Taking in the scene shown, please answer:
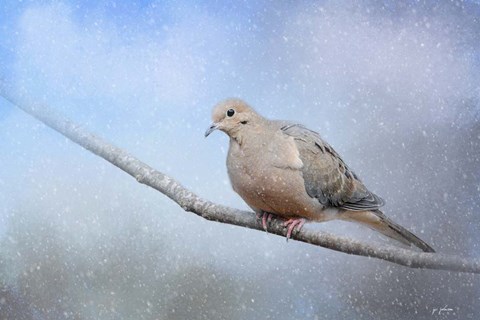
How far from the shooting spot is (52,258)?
8.45 ft

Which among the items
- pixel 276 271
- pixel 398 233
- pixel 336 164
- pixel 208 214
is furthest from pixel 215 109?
pixel 276 271

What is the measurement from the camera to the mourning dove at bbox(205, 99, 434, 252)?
1.77m

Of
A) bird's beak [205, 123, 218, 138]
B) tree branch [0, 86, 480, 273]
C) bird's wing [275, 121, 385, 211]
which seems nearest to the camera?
tree branch [0, 86, 480, 273]

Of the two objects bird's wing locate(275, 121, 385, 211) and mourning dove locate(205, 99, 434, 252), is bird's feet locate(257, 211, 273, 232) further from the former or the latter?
bird's wing locate(275, 121, 385, 211)

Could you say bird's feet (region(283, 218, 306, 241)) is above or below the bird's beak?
below

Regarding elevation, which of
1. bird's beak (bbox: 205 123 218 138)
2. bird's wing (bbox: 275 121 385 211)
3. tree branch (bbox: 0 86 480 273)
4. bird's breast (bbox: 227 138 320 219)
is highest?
bird's wing (bbox: 275 121 385 211)

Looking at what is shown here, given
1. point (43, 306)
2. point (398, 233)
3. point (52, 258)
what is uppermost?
point (398, 233)

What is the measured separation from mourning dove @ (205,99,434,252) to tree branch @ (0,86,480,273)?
67mm

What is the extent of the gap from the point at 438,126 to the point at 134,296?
1.17 m

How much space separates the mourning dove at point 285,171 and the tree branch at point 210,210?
0.22 feet

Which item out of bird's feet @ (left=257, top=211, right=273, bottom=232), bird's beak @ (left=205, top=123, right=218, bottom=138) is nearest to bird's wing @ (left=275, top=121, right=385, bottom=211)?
bird's feet @ (left=257, top=211, right=273, bottom=232)

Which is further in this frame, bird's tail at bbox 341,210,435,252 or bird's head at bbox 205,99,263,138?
bird's tail at bbox 341,210,435,252

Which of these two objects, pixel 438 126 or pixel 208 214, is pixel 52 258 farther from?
pixel 438 126

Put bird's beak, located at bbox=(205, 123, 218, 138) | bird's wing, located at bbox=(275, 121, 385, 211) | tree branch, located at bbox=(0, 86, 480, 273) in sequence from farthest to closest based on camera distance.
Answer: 1. bird's wing, located at bbox=(275, 121, 385, 211)
2. bird's beak, located at bbox=(205, 123, 218, 138)
3. tree branch, located at bbox=(0, 86, 480, 273)
